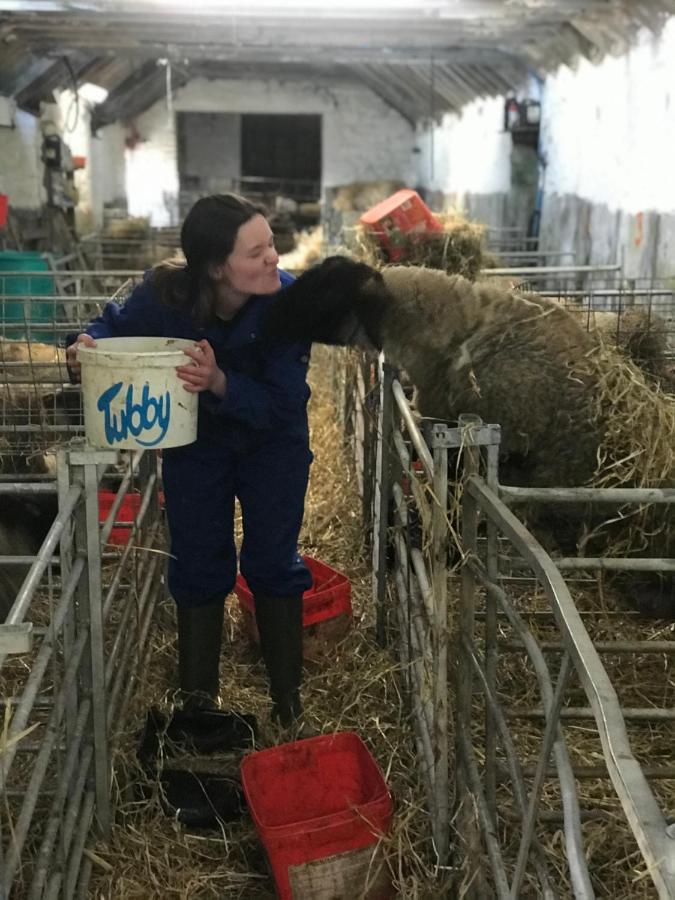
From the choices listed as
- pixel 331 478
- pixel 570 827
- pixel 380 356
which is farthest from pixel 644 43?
pixel 570 827

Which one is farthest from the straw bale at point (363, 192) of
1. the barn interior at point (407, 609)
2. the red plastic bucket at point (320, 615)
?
the red plastic bucket at point (320, 615)

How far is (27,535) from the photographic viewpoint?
3.54 metres

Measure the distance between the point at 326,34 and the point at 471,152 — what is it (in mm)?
3806

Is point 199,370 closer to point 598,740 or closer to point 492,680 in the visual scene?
point 492,680

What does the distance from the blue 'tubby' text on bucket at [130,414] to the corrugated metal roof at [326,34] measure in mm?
4795

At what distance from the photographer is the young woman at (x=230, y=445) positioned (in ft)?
8.24

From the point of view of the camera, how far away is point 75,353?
2.48 metres

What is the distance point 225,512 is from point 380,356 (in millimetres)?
1114

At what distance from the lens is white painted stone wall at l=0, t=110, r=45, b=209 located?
9406 mm

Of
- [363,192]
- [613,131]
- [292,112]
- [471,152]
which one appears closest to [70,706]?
[613,131]

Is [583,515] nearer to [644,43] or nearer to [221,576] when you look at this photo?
[221,576]

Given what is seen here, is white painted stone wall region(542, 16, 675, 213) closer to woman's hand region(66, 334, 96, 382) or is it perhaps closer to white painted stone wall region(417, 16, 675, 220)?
white painted stone wall region(417, 16, 675, 220)

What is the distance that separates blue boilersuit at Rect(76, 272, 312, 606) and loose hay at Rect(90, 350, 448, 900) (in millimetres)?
504

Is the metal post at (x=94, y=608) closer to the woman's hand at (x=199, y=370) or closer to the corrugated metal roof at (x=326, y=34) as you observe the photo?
the woman's hand at (x=199, y=370)
